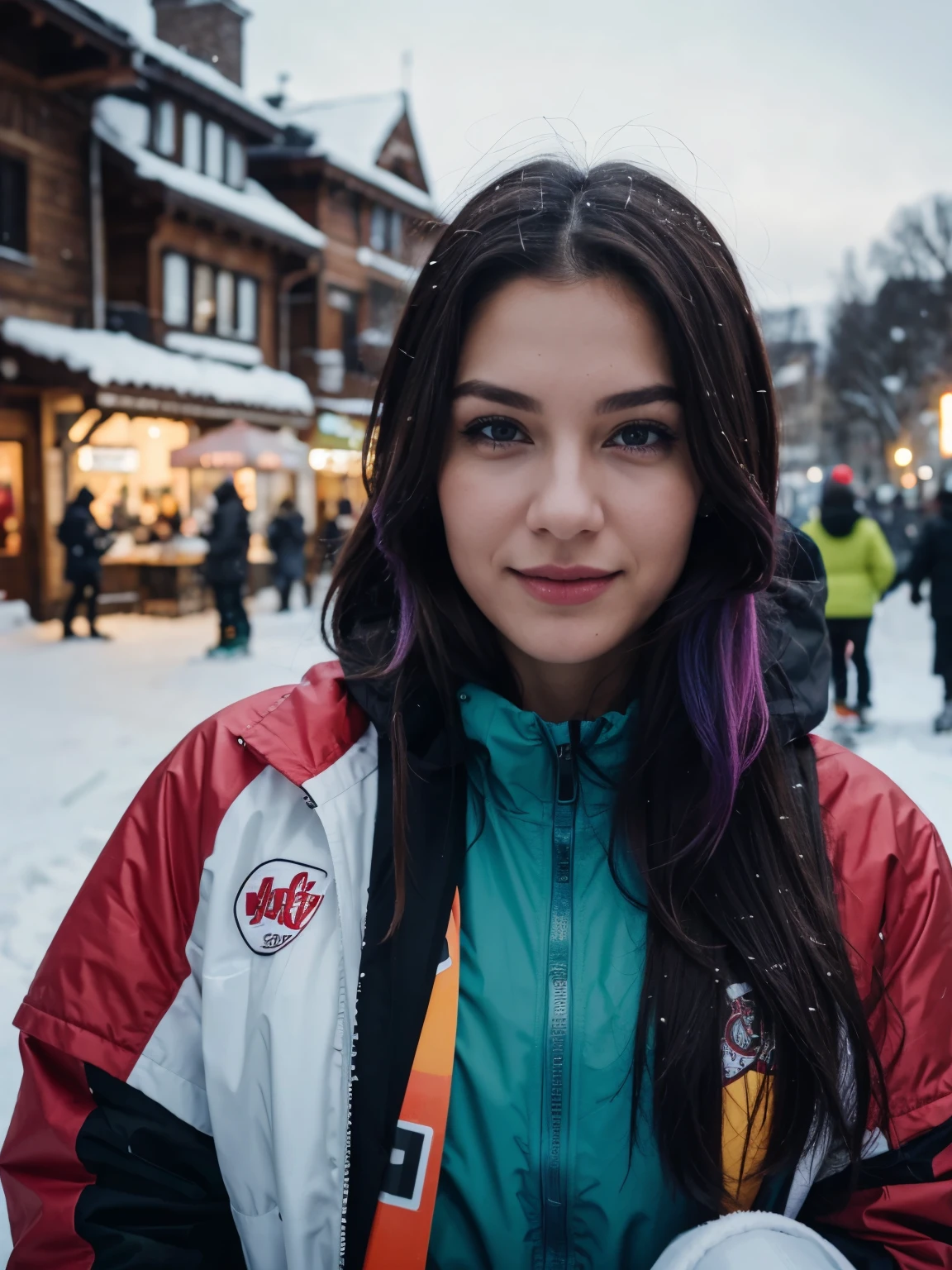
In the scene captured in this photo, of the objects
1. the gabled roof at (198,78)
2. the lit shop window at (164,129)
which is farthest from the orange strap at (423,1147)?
the lit shop window at (164,129)

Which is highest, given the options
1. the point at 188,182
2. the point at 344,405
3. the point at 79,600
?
the point at 188,182

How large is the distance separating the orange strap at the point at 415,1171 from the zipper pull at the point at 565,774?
370 millimetres

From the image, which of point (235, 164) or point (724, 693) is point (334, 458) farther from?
point (724, 693)

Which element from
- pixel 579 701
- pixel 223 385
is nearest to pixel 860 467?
pixel 223 385

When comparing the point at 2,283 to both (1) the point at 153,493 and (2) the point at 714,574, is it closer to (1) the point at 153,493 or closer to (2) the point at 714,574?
(1) the point at 153,493

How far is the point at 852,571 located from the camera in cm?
767

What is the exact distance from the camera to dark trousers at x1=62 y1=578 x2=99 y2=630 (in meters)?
12.2

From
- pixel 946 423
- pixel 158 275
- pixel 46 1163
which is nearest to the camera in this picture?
pixel 46 1163

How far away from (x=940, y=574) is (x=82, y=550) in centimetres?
924

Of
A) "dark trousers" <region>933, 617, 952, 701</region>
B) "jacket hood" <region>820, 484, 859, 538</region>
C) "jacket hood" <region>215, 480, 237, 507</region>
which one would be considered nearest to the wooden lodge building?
"jacket hood" <region>215, 480, 237, 507</region>

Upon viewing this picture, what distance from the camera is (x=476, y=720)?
148cm

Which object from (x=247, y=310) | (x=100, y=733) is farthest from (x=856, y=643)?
(x=247, y=310)

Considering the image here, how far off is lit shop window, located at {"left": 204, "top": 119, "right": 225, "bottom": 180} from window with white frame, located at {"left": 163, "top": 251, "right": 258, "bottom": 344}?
1758 millimetres

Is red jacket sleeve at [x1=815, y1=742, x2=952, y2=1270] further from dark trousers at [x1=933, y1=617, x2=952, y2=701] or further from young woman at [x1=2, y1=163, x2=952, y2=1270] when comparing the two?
dark trousers at [x1=933, y1=617, x2=952, y2=701]
